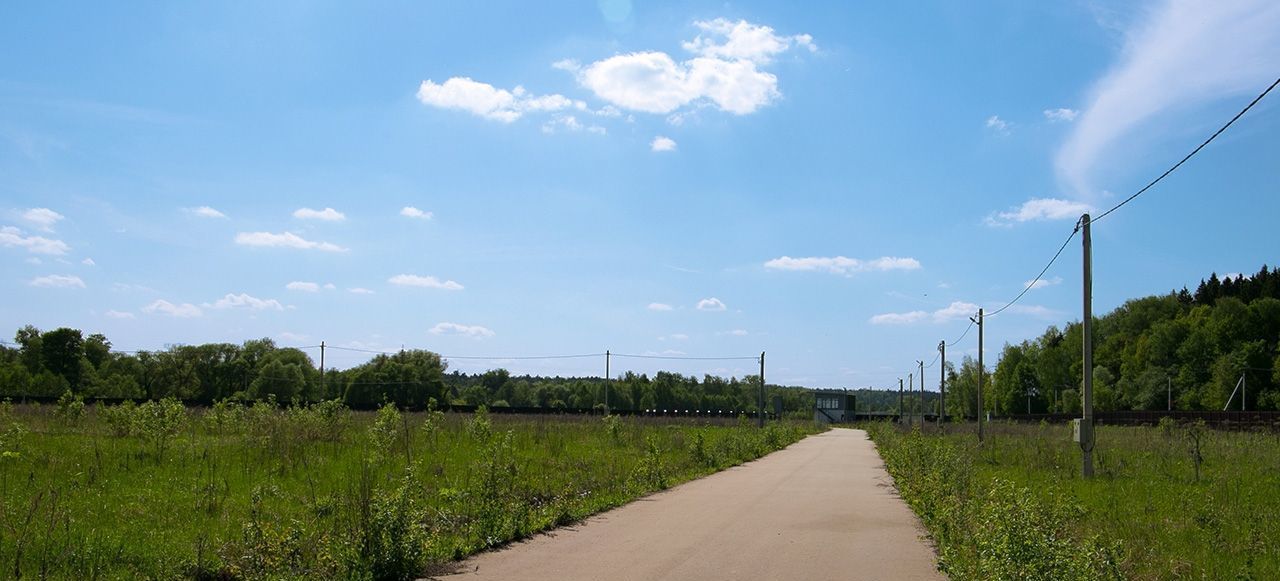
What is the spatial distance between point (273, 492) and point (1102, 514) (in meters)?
11.4

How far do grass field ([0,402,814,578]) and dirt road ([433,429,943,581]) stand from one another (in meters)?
0.67

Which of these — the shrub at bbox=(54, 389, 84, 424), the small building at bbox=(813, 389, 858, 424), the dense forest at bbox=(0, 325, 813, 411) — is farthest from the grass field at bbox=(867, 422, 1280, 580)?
the small building at bbox=(813, 389, 858, 424)

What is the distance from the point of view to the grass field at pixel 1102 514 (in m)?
6.96

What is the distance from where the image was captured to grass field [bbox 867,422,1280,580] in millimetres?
6961

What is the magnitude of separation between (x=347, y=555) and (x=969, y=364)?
161 m

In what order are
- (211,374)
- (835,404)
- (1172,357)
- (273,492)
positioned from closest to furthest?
1. (273,492)
2. (211,374)
3. (1172,357)
4. (835,404)

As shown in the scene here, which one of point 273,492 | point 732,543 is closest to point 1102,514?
point 732,543

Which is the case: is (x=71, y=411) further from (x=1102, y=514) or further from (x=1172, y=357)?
(x=1172, y=357)

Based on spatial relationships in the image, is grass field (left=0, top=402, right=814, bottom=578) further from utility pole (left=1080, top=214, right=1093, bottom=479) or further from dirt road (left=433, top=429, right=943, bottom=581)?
utility pole (left=1080, top=214, right=1093, bottom=479)

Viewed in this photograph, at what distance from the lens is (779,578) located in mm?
8836

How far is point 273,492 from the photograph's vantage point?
1120cm

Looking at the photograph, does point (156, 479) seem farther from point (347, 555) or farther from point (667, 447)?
point (667, 447)

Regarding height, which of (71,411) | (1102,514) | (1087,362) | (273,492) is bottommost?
(1102,514)

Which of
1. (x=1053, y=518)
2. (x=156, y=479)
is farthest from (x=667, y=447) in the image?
(x=1053, y=518)
